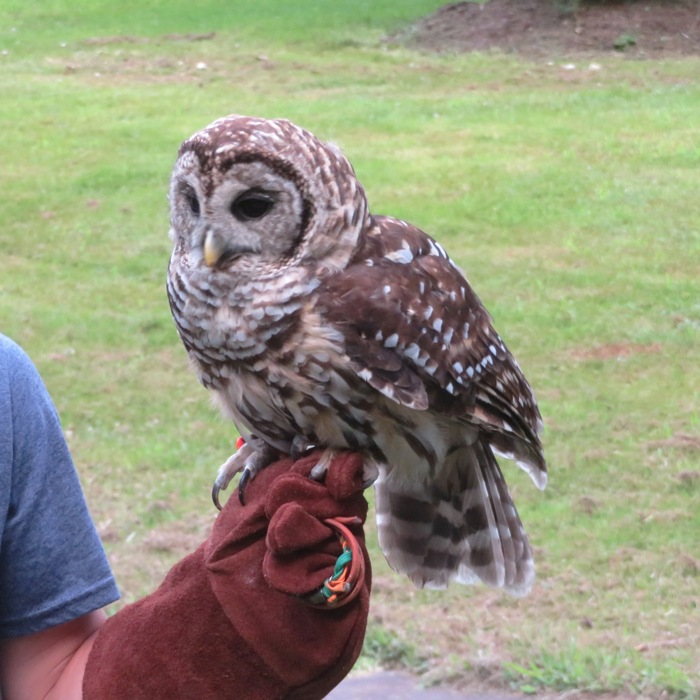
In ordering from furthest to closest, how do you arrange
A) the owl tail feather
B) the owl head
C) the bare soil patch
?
1. the bare soil patch
2. the owl tail feather
3. the owl head

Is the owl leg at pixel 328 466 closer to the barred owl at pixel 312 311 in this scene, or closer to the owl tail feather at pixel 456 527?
the barred owl at pixel 312 311

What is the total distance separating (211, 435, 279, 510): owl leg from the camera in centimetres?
274

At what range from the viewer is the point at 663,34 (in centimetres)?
1614

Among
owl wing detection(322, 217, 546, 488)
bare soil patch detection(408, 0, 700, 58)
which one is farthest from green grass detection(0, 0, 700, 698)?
owl wing detection(322, 217, 546, 488)

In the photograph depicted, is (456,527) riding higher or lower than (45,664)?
lower

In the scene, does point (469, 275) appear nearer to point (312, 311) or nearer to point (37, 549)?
point (312, 311)

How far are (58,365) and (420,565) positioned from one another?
4.68 m

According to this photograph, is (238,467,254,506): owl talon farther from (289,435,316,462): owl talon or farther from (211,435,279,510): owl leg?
(289,435,316,462): owl talon

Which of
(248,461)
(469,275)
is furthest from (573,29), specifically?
(248,461)

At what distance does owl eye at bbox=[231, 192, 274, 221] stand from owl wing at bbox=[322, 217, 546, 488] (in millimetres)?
217

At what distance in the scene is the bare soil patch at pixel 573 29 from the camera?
15.8 meters

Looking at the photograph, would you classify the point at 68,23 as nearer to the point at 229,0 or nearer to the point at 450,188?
the point at 229,0

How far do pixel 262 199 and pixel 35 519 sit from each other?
83cm

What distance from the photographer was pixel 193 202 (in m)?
2.59
